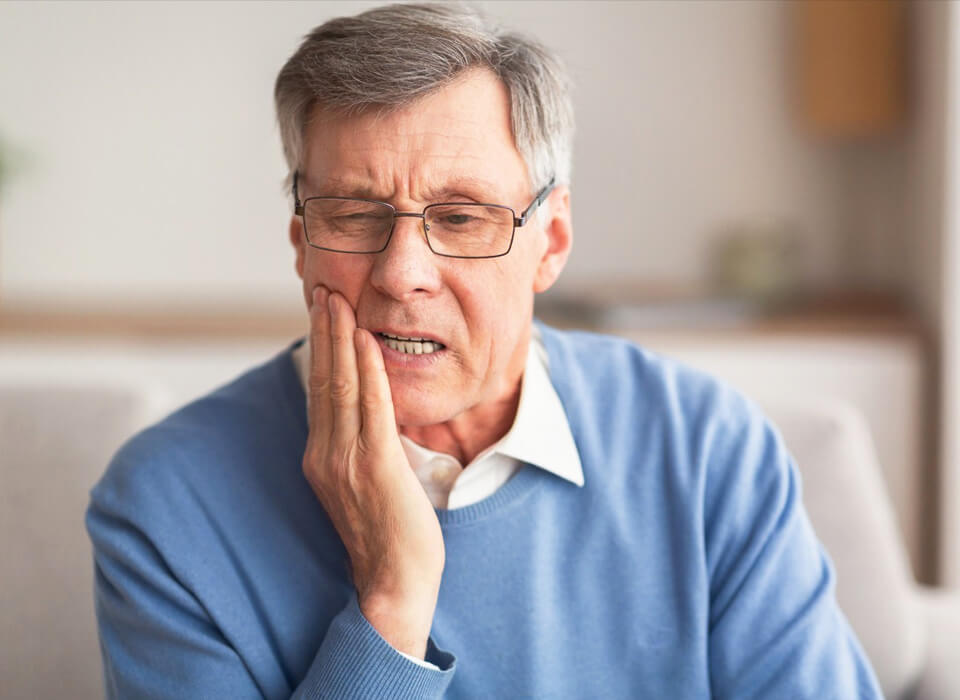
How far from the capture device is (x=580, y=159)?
11.7ft

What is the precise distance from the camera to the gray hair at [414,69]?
4.10 ft

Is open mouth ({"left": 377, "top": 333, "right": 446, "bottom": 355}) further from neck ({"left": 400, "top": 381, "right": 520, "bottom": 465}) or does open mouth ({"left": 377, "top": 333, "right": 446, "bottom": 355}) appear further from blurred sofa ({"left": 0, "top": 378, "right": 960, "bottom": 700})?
blurred sofa ({"left": 0, "top": 378, "right": 960, "bottom": 700})

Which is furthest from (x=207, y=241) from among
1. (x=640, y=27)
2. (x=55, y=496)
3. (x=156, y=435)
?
(x=156, y=435)

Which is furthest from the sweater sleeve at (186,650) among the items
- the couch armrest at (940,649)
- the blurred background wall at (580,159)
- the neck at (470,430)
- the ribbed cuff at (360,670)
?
the blurred background wall at (580,159)

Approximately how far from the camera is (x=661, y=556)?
1435 mm

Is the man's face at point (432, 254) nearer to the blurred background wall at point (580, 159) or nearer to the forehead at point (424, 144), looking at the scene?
the forehead at point (424, 144)

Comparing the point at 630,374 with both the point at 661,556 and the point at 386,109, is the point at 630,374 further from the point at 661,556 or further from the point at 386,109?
the point at 386,109

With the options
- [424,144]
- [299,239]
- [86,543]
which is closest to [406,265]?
[424,144]

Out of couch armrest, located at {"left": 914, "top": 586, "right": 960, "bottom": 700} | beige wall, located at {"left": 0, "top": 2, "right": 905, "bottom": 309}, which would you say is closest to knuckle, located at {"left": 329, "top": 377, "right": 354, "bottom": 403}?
couch armrest, located at {"left": 914, "top": 586, "right": 960, "bottom": 700}

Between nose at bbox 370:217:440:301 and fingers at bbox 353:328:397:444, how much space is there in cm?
8

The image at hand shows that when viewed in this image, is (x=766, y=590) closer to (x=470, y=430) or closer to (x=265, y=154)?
(x=470, y=430)

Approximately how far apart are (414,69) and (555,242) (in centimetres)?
36

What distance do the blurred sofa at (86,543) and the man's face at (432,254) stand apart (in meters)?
0.62

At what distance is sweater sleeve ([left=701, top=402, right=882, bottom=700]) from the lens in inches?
54.2
